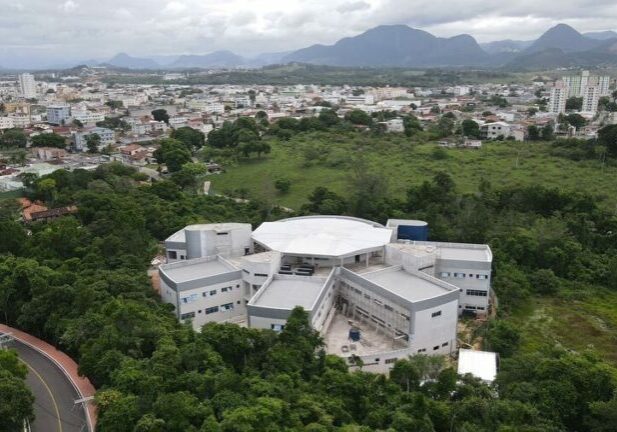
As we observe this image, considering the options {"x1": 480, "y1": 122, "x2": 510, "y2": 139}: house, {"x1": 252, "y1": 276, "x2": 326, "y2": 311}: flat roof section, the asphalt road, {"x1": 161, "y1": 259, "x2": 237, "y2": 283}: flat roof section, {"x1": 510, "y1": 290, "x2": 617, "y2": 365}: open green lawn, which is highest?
{"x1": 480, "y1": 122, "x2": 510, "y2": 139}: house

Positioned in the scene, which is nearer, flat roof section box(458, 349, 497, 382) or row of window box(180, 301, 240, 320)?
flat roof section box(458, 349, 497, 382)

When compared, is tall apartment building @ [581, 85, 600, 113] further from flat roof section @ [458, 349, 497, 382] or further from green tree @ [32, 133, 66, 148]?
flat roof section @ [458, 349, 497, 382]

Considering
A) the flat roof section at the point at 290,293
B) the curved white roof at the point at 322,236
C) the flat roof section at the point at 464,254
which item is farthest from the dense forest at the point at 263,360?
the curved white roof at the point at 322,236

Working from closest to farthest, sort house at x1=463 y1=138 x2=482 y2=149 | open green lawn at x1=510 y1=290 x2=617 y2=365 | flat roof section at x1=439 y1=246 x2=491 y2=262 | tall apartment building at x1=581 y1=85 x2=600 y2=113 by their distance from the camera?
open green lawn at x1=510 y1=290 x2=617 y2=365 < flat roof section at x1=439 y1=246 x2=491 y2=262 < house at x1=463 y1=138 x2=482 y2=149 < tall apartment building at x1=581 y1=85 x2=600 y2=113

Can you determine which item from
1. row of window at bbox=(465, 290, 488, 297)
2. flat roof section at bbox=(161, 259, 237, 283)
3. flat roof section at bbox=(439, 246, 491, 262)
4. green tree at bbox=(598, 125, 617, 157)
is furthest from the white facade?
row of window at bbox=(465, 290, 488, 297)

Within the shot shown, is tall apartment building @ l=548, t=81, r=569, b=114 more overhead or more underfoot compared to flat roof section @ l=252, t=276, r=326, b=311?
more overhead

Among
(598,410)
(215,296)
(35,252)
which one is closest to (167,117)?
(35,252)

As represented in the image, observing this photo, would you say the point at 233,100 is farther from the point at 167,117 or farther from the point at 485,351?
the point at 485,351
